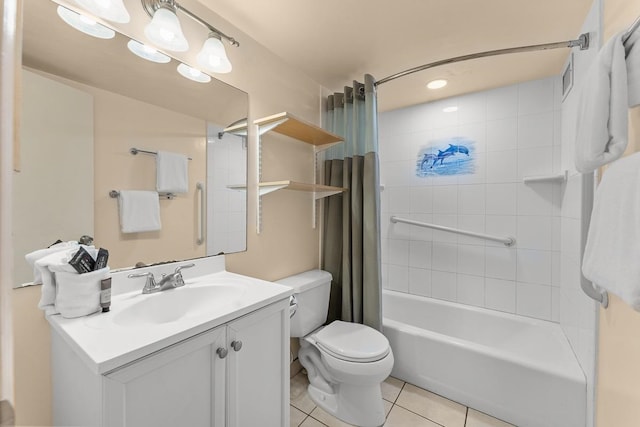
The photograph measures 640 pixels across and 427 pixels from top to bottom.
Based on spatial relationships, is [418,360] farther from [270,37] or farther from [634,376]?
[270,37]

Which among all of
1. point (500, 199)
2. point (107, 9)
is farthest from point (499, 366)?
point (107, 9)

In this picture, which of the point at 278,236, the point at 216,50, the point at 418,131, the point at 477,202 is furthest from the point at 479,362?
the point at 216,50

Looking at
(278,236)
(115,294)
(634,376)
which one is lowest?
(634,376)

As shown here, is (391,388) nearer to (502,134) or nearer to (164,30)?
(502,134)

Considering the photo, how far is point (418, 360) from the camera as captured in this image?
5.65 ft

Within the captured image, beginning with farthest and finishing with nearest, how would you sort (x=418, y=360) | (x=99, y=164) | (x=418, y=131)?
(x=418, y=131)
(x=418, y=360)
(x=99, y=164)

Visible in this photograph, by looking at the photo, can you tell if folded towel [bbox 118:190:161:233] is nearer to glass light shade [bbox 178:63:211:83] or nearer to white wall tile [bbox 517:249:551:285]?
glass light shade [bbox 178:63:211:83]

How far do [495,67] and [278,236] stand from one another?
1858 mm

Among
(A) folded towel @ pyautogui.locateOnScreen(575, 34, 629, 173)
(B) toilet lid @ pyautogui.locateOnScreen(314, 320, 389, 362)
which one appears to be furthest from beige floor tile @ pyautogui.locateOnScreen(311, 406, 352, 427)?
(A) folded towel @ pyautogui.locateOnScreen(575, 34, 629, 173)

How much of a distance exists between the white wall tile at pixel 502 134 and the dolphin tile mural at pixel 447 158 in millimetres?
131

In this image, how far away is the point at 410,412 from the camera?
1525mm

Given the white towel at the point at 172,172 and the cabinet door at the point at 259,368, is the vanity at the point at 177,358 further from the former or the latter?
the white towel at the point at 172,172

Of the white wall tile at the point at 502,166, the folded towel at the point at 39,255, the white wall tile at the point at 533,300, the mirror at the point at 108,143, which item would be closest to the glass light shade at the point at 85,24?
the mirror at the point at 108,143

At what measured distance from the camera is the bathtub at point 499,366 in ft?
4.38
